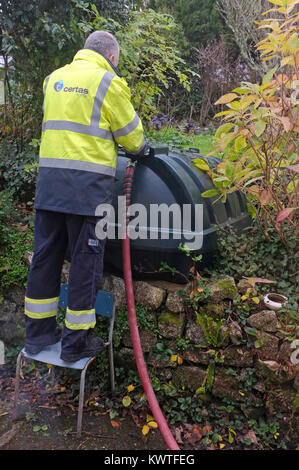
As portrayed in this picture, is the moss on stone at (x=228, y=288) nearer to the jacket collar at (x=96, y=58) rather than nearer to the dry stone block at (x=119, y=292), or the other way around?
the dry stone block at (x=119, y=292)

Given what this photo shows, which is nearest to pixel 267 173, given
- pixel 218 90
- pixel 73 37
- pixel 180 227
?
pixel 180 227

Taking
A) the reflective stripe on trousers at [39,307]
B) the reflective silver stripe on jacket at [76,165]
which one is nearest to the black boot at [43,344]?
the reflective stripe on trousers at [39,307]

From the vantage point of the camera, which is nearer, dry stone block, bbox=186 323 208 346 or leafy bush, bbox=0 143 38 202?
dry stone block, bbox=186 323 208 346

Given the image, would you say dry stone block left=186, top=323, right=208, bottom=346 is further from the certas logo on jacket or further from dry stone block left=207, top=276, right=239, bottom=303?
the certas logo on jacket

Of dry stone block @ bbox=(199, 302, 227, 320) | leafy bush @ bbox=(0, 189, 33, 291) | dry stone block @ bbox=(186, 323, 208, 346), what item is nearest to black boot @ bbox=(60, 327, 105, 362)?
dry stone block @ bbox=(186, 323, 208, 346)

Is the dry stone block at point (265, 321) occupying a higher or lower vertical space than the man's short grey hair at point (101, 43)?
lower

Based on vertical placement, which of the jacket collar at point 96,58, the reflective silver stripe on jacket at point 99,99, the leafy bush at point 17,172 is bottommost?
the leafy bush at point 17,172

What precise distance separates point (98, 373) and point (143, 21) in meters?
3.14

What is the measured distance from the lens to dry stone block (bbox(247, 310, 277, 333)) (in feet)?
8.01

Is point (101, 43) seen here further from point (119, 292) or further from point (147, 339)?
point (147, 339)

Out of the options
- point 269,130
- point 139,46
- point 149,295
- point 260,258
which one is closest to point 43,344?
point 149,295

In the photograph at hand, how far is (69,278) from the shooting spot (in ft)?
7.50

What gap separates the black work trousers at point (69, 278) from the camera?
2.25 m

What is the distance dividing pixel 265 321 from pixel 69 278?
1.27 meters
